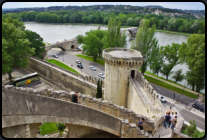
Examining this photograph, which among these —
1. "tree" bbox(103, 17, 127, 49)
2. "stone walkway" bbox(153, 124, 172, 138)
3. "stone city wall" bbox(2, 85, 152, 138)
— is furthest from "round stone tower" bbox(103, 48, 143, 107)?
"tree" bbox(103, 17, 127, 49)

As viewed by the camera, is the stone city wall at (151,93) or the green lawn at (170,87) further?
the green lawn at (170,87)

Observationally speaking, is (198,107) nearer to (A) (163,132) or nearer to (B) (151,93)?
(B) (151,93)

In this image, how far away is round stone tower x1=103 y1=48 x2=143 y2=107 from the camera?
1591cm

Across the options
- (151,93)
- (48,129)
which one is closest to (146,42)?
(151,93)

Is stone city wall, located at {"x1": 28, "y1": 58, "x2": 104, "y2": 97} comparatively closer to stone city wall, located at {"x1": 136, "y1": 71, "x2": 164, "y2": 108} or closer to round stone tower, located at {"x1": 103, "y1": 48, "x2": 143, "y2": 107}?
round stone tower, located at {"x1": 103, "y1": 48, "x2": 143, "y2": 107}

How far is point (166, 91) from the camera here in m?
28.3

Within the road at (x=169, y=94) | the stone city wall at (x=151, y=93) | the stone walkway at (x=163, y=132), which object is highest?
the stone city wall at (x=151, y=93)

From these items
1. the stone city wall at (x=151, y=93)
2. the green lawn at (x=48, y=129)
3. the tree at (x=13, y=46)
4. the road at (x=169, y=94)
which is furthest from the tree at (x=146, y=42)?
the green lawn at (x=48, y=129)

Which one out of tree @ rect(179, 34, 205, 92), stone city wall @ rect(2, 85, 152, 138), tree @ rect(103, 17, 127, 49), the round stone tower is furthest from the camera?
tree @ rect(103, 17, 127, 49)

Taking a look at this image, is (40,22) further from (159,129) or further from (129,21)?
(159,129)

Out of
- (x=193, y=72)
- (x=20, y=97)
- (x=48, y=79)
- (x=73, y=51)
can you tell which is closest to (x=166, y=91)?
(x=193, y=72)

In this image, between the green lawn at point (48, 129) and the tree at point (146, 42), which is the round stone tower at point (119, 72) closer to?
the green lawn at point (48, 129)

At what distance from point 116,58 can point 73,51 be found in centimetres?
4075

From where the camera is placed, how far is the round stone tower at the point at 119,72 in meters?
A: 15.9
